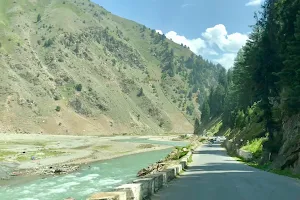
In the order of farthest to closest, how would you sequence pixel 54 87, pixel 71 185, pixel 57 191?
pixel 54 87
pixel 71 185
pixel 57 191

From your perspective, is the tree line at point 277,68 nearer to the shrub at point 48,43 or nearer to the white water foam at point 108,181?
the white water foam at point 108,181

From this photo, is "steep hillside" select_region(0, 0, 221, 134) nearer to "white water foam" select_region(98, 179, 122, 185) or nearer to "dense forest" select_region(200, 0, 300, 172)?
"white water foam" select_region(98, 179, 122, 185)

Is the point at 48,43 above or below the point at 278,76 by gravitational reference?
above

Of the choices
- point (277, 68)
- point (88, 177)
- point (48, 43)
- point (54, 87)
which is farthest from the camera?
point (48, 43)

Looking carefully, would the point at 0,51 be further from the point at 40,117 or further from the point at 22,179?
the point at 22,179

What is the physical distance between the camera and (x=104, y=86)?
18988 cm

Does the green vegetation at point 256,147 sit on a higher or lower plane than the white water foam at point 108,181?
higher

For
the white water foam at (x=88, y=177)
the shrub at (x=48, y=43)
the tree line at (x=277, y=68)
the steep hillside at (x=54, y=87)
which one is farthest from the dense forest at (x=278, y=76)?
the shrub at (x=48, y=43)

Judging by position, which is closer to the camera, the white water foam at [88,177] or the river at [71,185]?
the river at [71,185]

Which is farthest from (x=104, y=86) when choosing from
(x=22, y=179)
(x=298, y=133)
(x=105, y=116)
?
(x=298, y=133)

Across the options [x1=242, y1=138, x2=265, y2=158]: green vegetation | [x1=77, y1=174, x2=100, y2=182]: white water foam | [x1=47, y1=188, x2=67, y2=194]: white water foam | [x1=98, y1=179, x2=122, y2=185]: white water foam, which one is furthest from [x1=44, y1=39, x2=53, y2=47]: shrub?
[x1=47, y1=188, x2=67, y2=194]: white water foam

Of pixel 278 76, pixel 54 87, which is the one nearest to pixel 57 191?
pixel 278 76

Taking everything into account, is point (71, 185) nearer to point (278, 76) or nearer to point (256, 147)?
point (256, 147)

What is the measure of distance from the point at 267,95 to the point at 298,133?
9792 mm
